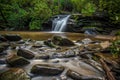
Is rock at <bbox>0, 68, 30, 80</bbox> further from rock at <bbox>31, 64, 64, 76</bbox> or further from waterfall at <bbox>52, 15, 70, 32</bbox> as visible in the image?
waterfall at <bbox>52, 15, 70, 32</bbox>

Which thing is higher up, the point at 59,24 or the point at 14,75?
the point at 14,75

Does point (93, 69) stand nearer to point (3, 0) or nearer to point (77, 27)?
point (77, 27)

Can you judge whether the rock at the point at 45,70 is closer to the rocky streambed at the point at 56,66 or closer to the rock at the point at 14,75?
the rocky streambed at the point at 56,66

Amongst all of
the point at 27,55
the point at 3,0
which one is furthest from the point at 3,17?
the point at 27,55

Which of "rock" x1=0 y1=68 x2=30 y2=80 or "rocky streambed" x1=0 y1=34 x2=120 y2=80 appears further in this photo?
"rocky streambed" x1=0 y1=34 x2=120 y2=80

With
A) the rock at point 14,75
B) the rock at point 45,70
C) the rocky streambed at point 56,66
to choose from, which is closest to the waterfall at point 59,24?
the rocky streambed at point 56,66

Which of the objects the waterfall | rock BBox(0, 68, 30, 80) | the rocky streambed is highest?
rock BBox(0, 68, 30, 80)

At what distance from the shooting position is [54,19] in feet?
79.5

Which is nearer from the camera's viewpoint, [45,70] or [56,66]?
[45,70]

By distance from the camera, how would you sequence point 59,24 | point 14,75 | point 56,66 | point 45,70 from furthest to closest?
point 59,24 → point 56,66 → point 45,70 → point 14,75

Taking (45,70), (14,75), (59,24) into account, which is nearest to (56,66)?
(45,70)

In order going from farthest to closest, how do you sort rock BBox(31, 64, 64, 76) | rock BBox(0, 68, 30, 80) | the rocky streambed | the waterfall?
1. the waterfall
2. rock BBox(31, 64, 64, 76)
3. the rocky streambed
4. rock BBox(0, 68, 30, 80)

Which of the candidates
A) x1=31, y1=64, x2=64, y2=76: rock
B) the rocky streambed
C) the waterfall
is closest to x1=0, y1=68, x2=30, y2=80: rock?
the rocky streambed

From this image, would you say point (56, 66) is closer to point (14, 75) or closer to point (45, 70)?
point (45, 70)
